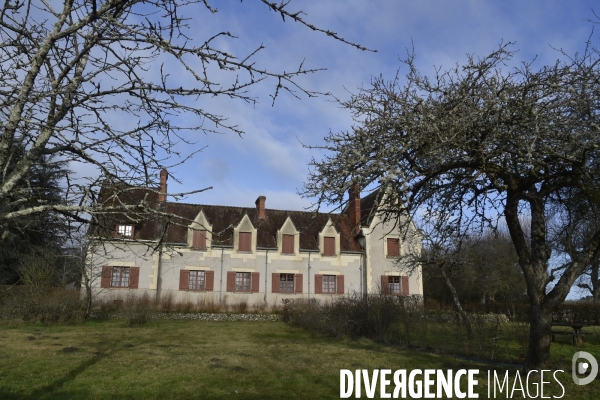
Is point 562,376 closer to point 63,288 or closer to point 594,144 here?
point 594,144

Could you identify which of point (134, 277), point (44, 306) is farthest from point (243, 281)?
point (44, 306)

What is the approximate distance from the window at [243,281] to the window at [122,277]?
5.73 metres

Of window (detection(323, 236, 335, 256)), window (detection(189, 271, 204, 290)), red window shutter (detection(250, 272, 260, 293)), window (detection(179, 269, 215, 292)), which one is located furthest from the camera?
window (detection(323, 236, 335, 256))

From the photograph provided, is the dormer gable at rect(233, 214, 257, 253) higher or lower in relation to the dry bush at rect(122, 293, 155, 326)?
higher

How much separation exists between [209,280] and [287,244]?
5.70 m

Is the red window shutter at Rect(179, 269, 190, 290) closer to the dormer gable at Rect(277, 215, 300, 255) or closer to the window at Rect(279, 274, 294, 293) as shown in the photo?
the window at Rect(279, 274, 294, 293)

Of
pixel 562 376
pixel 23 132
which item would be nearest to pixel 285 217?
pixel 562 376

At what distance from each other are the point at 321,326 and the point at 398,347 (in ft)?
16.5

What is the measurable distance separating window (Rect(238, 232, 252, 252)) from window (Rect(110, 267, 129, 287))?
7.14 m

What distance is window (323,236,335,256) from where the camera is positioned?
32.3m

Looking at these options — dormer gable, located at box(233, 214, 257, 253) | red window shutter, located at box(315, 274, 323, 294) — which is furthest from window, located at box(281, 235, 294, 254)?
red window shutter, located at box(315, 274, 323, 294)

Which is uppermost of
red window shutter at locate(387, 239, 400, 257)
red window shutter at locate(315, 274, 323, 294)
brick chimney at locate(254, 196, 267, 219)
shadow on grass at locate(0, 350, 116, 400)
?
brick chimney at locate(254, 196, 267, 219)

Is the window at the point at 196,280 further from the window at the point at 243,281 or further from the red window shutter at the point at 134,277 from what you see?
the red window shutter at the point at 134,277

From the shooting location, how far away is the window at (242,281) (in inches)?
1209
